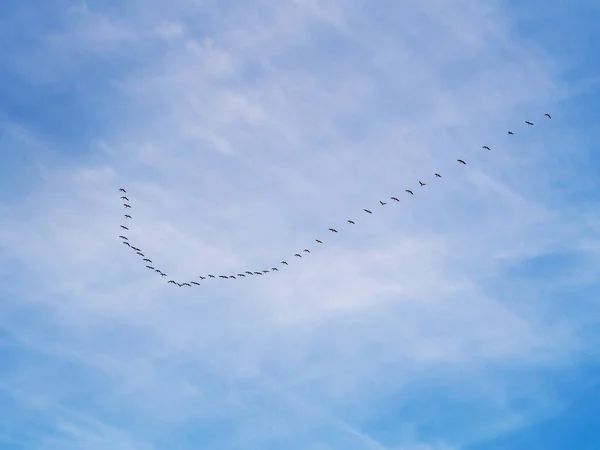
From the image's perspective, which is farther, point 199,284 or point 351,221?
point 199,284

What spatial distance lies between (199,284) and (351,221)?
3832 centimetres

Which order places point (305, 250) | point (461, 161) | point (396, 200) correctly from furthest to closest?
point (305, 250) < point (396, 200) < point (461, 161)

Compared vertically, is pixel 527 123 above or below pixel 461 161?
above

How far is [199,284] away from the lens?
154250 millimetres

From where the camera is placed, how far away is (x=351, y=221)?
467ft

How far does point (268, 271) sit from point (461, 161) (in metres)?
50.4

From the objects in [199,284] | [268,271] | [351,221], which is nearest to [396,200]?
[351,221]

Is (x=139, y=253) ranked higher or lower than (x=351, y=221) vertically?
lower

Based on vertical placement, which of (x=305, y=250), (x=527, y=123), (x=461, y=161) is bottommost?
(x=305, y=250)

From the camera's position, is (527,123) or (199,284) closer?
(527,123)

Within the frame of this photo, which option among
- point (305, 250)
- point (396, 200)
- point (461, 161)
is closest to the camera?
point (461, 161)

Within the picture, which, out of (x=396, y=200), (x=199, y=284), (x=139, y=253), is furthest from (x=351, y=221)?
(x=139, y=253)

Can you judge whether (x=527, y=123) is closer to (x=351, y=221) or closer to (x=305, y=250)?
(x=351, y=221)

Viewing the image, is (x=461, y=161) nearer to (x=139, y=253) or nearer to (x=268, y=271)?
(x=268, y=271)
